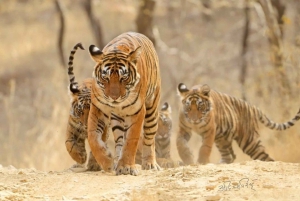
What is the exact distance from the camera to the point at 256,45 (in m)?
21.8

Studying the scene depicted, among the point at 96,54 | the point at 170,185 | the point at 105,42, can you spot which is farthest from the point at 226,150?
the point at 105,42

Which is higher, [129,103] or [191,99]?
[191,99]

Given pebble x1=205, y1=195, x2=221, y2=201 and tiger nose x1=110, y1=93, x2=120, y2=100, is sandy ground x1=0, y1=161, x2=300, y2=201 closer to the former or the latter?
pebble x1=205, y1=195, x2=221, y2=201

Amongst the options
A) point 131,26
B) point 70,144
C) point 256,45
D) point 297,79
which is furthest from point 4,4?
point 70,144

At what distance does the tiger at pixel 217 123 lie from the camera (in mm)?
9453

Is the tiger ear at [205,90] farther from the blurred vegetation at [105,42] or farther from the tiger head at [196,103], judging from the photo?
the blurred vegetation at [105,42]

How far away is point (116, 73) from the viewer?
6.28 m

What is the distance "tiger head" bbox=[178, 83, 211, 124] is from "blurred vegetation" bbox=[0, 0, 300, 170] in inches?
118

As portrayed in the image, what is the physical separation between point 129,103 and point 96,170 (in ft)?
3.69

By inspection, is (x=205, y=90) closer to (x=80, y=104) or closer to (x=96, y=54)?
(x=80, y=104)

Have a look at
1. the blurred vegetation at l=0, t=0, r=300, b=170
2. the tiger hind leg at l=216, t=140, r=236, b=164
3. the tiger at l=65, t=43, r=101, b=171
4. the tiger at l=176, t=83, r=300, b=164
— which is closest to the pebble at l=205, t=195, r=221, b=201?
the tiger at l=65, t=43, r=101, b=171

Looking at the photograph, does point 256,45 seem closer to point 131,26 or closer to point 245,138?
point 131,26

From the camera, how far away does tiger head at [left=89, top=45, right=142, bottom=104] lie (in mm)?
6199

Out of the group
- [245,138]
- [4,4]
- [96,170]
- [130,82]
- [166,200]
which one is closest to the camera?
[166,200]
